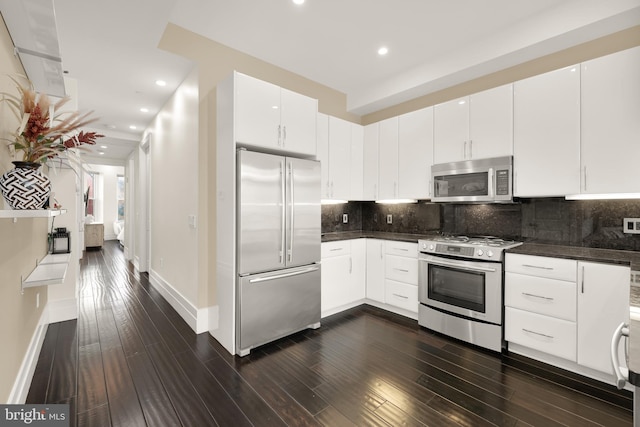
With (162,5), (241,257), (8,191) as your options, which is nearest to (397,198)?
(241,257)

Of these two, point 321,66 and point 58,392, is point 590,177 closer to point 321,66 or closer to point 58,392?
point 321,66

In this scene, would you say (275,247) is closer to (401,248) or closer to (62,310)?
(401,248)

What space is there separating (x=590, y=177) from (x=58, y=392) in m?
4.51

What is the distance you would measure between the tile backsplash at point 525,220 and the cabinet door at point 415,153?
0.39m

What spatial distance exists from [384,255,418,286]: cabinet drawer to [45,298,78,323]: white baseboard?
149 inches

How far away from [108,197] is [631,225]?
13.1 m

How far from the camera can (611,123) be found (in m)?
2.38

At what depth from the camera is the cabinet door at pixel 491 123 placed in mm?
2924

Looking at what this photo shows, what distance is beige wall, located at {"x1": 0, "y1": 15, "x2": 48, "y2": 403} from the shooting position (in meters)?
1.60

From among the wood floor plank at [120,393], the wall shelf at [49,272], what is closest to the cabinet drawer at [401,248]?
the wood floor plank at [120,393]

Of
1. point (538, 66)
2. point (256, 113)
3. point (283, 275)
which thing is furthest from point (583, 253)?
point (256, 113)

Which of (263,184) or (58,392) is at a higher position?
(263,184)

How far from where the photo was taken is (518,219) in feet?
10.3

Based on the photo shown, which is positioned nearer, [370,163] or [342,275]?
[342,275]
